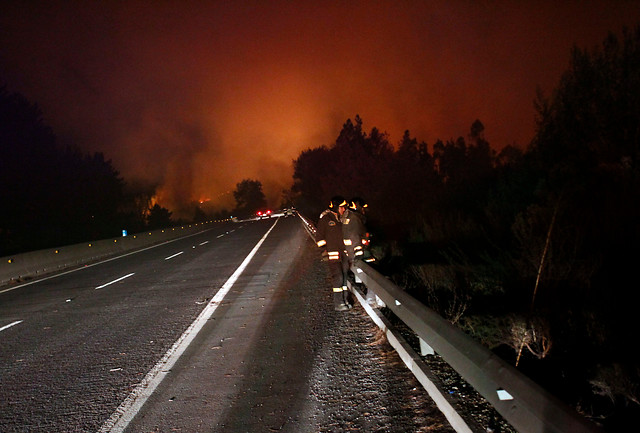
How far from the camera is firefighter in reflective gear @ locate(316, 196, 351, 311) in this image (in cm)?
855

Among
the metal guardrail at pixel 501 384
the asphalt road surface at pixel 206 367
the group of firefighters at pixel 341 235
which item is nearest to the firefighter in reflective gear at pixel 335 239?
the group of firefighters at pixel 341 235

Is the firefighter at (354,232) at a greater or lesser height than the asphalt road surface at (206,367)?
greater

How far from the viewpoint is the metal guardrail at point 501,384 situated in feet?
7.84

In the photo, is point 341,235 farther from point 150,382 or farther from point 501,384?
point 501,384

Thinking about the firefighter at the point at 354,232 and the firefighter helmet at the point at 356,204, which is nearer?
the firefighter at the point at 354,232

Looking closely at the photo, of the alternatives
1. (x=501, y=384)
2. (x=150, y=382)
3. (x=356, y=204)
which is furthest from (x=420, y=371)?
(x=356, y=204)

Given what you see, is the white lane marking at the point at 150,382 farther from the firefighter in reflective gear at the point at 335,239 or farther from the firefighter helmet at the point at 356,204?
the firefighter helmet at the point at 356,204

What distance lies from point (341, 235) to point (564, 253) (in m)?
3.62

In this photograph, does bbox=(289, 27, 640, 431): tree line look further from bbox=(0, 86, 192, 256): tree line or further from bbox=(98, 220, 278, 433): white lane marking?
bbox=(0, 86, 192, 256): tree line

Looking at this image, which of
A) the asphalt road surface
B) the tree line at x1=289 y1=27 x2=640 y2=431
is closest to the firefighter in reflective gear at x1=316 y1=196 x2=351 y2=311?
the asphalt road surface

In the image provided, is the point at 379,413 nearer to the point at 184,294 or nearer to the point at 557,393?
the point at 557,393

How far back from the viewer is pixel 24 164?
42688 mm

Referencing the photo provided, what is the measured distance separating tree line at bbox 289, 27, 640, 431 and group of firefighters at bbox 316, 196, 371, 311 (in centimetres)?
152

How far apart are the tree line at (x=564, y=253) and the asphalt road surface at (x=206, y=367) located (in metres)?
1.55
